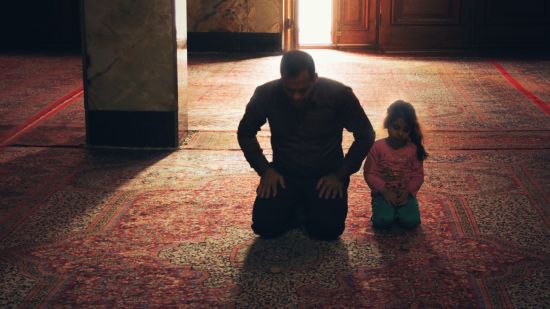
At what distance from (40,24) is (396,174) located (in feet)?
26.7

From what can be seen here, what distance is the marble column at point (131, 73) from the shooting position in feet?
15.0

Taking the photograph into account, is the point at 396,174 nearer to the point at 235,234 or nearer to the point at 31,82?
the point at 235,234

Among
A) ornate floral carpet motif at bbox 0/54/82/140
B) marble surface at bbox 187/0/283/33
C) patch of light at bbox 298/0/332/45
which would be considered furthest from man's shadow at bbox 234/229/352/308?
patch of light at bbox 298/0/332/45

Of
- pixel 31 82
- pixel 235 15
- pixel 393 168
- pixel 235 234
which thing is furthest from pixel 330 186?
pixel 235 15

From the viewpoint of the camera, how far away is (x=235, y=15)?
9.70 metres

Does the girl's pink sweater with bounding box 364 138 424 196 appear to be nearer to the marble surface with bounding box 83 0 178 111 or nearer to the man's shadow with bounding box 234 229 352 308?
the man's shadow with bounding box 234 229 352 308

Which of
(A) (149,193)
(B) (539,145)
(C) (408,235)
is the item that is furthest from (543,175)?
(A) (149,193)

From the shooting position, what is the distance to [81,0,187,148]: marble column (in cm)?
459

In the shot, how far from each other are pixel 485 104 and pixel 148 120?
9.57 feet

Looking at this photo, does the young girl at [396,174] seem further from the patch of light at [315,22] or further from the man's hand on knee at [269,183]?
the patch of light at [315,22]

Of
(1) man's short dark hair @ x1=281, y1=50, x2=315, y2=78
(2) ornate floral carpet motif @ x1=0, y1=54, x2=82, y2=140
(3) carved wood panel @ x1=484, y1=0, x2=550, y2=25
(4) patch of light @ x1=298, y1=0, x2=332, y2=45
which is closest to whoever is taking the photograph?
(1) man's short dark hair @ x1=281, y1=50, x2=315, y2=78

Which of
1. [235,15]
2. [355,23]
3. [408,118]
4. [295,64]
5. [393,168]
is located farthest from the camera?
[355,23]

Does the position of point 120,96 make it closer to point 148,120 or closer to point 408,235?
point 148,120

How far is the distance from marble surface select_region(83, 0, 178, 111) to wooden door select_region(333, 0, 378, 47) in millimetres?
5973
